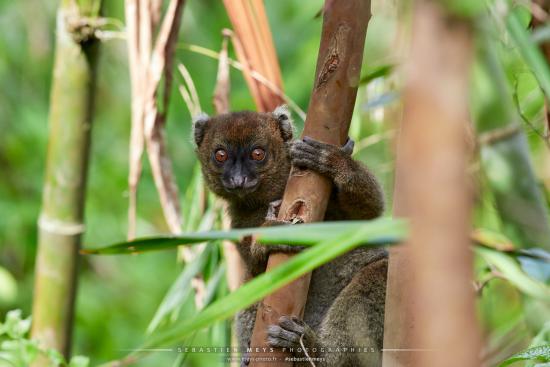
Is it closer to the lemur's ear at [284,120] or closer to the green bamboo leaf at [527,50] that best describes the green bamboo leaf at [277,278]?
the green bamboo leaf at [527,50]

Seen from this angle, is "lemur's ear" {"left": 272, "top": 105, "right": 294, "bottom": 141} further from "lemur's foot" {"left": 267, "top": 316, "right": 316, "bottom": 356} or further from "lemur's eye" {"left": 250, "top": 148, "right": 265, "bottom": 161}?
"lemur's foot" {"left": 267, "top": 316, "right": 316, "bottom": 356}

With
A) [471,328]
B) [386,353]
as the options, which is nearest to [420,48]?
[471,328]

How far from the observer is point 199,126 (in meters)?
5.00

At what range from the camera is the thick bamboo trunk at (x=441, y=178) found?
0.83 metres

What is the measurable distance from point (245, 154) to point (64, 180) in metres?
1.16

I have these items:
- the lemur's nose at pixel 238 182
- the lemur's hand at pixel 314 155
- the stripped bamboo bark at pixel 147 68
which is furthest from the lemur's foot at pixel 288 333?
the stripped bamboo bark at pixel 147 68

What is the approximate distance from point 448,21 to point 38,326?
366cm

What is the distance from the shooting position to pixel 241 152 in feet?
15.3

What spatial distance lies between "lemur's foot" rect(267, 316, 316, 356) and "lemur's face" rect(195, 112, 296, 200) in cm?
129

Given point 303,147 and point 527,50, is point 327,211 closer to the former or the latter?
point 303,147

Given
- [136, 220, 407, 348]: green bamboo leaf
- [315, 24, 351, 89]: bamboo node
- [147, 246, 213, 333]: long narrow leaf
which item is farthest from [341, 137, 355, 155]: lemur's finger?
[136, 220, 407, 348]: green bamboo leaf

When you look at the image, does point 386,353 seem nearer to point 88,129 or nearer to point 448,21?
point 448,21

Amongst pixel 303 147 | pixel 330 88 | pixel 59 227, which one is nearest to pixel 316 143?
pixel 303 147

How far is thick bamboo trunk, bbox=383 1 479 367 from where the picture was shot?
2.74ft
